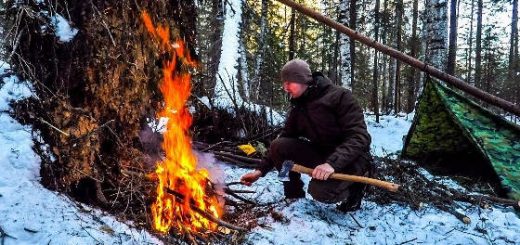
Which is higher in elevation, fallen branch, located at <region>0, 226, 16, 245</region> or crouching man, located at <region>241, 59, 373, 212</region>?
crouching man, located at <region>241, 59, 373, 212</region>

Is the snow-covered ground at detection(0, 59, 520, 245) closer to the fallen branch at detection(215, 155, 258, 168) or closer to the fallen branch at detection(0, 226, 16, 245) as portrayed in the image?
the fallen branch at detection(0, 226, 16, 245)

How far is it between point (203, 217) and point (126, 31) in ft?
5.09

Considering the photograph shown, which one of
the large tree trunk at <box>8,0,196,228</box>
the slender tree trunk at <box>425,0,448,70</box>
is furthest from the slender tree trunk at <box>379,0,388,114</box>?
the large tree trunk at <box>8,0,196,228</box>

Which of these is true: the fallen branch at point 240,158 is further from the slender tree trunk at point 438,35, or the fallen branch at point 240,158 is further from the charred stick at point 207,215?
the slender tree trunk at point 438,35

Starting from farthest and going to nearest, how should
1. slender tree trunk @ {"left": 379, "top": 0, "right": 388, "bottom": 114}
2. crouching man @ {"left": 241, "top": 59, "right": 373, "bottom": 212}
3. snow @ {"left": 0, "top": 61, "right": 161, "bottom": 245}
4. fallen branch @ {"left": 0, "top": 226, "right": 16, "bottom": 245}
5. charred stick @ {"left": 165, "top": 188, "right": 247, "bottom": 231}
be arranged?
slender tree trunk @ {"left": 379, "top": 0, "right": 388, "bottom": 114} → crouching man @ {"left": 241, "top": 59, "right": 373, "bottom": 212} → charred stick @ {"left": 165, "top": 188, "right": 247, "bottom": 231} → snow @ {"left": 0, "top": 61, "right": 161, "bottom": 245} → fallen branch @ {"left": 0, "top": 226, "right": 16, "bottom": 245}

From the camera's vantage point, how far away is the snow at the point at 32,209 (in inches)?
92.3

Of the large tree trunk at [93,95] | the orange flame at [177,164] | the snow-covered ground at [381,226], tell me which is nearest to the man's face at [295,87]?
the orange flame at [177,164]

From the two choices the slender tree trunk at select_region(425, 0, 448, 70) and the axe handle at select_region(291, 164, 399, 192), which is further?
the slender tree trunk at select_region(425, 0, 448, 70)

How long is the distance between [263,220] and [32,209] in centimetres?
182

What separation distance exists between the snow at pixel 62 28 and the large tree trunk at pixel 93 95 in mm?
36

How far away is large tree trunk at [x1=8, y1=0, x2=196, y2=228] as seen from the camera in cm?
277

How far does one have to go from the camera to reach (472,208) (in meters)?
4.10

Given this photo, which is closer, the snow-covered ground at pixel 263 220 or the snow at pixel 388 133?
the snow-covered ground at pixel 263 220

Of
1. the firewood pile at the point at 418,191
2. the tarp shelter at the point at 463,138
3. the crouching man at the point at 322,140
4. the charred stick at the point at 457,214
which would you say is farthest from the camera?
the tarp shelter at the point at 463,138
